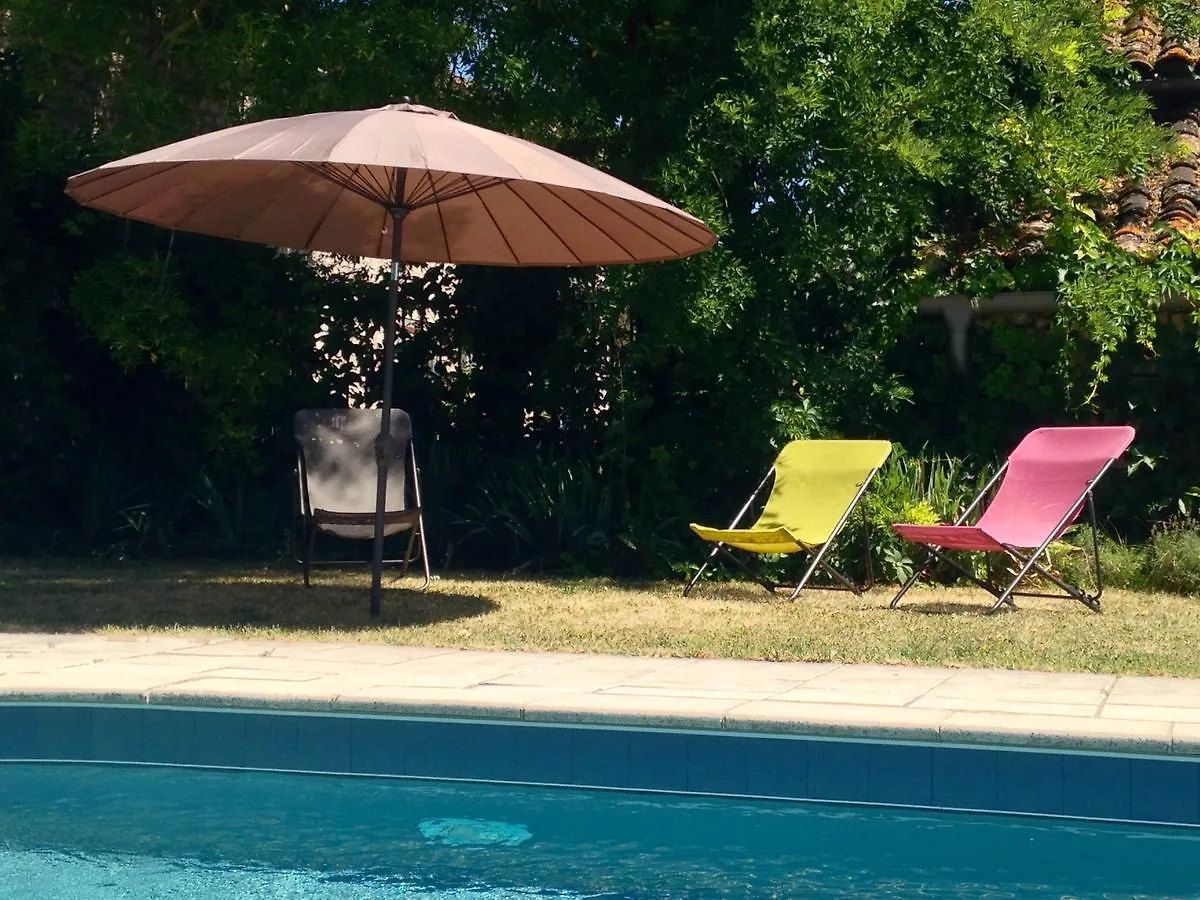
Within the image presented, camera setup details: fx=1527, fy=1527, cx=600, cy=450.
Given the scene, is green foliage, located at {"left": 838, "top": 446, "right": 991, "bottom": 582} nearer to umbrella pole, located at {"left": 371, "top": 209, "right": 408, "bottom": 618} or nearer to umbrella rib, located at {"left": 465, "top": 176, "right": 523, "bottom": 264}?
umbrella rib, located at {"left": 465, "top": 176, "right": 523, "bottom": 264}

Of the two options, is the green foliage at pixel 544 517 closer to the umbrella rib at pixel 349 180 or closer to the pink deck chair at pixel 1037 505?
the pink deck chair at pixel 1037 505

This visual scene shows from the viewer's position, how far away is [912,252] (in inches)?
396

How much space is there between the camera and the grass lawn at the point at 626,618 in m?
6.45

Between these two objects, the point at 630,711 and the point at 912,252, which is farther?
the point at 912,252

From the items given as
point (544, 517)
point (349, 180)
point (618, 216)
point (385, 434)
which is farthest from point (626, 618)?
point (349, 180)

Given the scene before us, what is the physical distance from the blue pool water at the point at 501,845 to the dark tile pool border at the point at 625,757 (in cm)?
5

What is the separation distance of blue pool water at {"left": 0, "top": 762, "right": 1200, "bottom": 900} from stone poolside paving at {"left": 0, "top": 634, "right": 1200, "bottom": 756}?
0.24 m

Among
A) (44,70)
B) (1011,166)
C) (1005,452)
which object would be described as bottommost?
(1005,452)

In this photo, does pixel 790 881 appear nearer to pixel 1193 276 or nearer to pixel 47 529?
pixel 1193 276

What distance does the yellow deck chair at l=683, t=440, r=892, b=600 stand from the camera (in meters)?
8.39

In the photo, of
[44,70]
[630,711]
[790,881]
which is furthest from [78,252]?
[790,881]

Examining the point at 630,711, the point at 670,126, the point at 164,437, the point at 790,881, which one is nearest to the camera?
the point at 790,881

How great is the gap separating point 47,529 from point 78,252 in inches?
78.3

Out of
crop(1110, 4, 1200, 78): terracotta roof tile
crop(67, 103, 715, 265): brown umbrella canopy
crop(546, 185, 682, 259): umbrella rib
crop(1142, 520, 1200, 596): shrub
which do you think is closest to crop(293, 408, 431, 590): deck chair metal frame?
crop(67, 103, 715, 265): brown umbrella canopy
